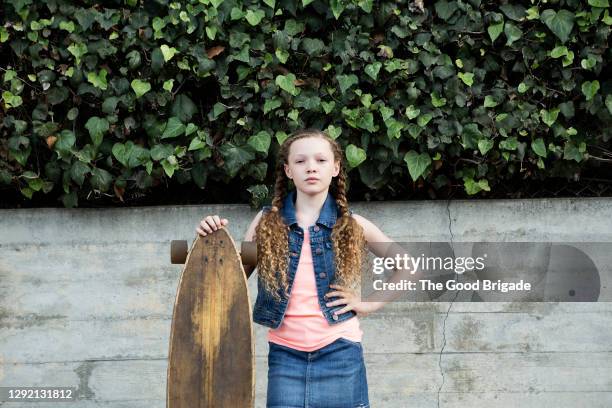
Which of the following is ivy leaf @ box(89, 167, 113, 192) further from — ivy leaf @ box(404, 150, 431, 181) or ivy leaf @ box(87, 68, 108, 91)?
ivy leaf @ box(404, 150, 431, 181)

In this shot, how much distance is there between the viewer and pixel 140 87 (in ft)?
13.9

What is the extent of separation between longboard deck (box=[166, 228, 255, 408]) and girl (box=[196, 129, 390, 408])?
8 cm

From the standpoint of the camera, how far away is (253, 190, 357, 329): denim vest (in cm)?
320

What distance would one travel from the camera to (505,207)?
14.6 ft

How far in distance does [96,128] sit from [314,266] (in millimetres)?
1533

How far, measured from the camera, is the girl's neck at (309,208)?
3.30m

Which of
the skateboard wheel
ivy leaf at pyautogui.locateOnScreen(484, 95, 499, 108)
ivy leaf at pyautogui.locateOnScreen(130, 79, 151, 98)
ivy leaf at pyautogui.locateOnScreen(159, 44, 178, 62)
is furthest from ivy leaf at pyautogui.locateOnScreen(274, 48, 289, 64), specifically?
the skateboard wheel

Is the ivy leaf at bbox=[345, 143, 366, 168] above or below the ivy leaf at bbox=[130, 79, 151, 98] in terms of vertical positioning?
below

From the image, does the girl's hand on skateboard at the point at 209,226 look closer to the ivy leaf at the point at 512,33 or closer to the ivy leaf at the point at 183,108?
the ivy leaf at the point at 183,108

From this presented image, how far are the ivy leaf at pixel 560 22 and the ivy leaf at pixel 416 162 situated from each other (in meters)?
0.82

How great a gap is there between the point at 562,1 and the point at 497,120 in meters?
0.63

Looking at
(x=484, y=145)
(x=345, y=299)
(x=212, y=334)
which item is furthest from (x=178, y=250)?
(x=484, y=145)

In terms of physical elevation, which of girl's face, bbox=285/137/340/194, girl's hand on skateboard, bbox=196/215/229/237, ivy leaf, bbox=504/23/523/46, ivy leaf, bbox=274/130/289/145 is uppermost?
ivy leaf, bbox=504/23/523/46

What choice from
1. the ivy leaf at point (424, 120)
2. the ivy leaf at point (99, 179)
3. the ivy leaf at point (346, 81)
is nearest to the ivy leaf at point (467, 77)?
the ivy leaf at point (424, 120)
